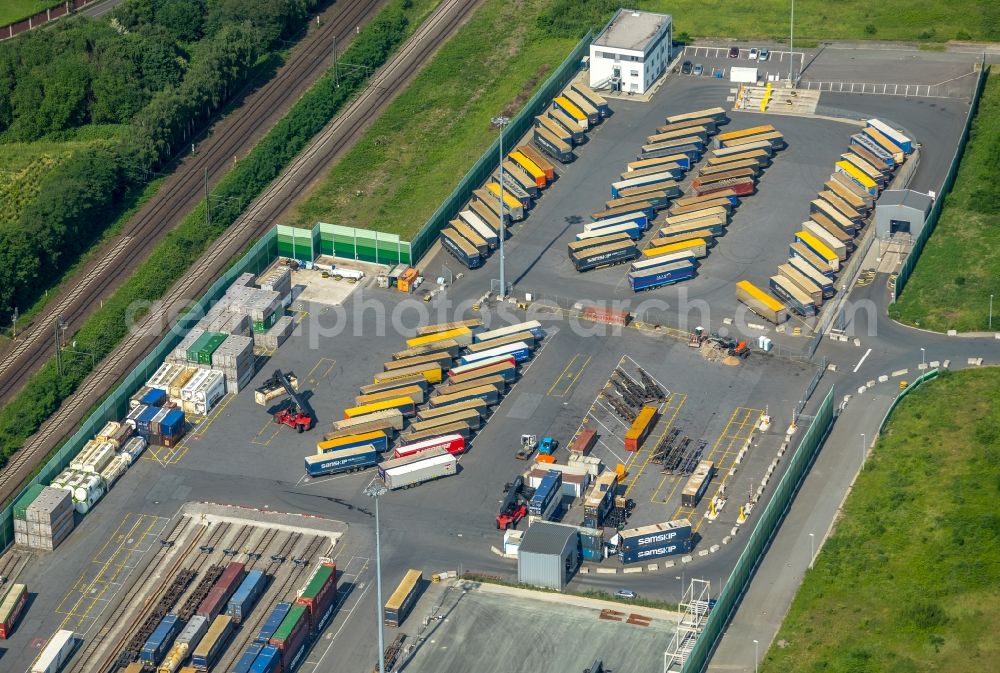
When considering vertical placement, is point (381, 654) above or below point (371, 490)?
below

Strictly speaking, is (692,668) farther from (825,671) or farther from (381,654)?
(381,654)

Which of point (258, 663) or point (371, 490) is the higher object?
point (371, 490)

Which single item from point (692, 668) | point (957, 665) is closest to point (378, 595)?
point (692, 668)

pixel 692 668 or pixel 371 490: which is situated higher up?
pixel 371 490

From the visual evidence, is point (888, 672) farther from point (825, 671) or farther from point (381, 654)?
point (381, 654)

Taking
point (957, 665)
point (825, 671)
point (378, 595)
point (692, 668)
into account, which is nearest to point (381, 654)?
point (378, 595)

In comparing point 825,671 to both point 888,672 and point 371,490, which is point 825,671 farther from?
point 371,490
